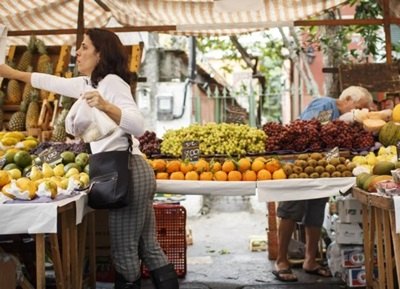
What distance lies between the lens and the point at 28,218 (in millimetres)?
3154

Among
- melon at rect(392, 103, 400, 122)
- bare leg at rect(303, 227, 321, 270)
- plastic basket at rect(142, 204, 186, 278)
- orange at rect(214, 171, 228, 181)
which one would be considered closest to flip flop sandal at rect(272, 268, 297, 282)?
bare leg at rect(303, 227, 321, 270)

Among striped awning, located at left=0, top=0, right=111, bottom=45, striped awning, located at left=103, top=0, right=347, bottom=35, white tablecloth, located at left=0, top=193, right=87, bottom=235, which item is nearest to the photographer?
white tablecloth, located at left=0, top=193, right=87, bottom=235

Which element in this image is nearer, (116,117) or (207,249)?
(116,117)

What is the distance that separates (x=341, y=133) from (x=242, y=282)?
165 centimetres

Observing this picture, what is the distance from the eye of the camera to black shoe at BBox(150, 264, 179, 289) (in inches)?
146

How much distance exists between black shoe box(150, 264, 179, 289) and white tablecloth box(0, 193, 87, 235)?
34.4 inches

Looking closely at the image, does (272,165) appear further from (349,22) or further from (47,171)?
(349,22)

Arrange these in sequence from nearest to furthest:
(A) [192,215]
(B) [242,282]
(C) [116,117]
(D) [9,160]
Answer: (C) [116,117], (D) [9,160], (B) [242,282], (A) [192,215]

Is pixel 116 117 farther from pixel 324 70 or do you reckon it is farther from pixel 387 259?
pixel 324 70

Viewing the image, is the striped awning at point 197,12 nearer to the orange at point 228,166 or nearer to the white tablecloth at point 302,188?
the orange at point 228,166

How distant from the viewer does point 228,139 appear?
5043 mm

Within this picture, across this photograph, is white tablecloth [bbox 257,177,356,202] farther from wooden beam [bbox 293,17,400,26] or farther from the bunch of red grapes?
wooden beam [bbox 293,17,400,26]

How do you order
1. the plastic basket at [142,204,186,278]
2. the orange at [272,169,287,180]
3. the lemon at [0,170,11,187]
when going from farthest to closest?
the plastic basket at [142,204,186,278] < the orange at [272,169,287,180] < the lemon at [0,170,11,187]

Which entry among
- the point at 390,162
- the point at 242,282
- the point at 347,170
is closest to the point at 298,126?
the point at 347,170
